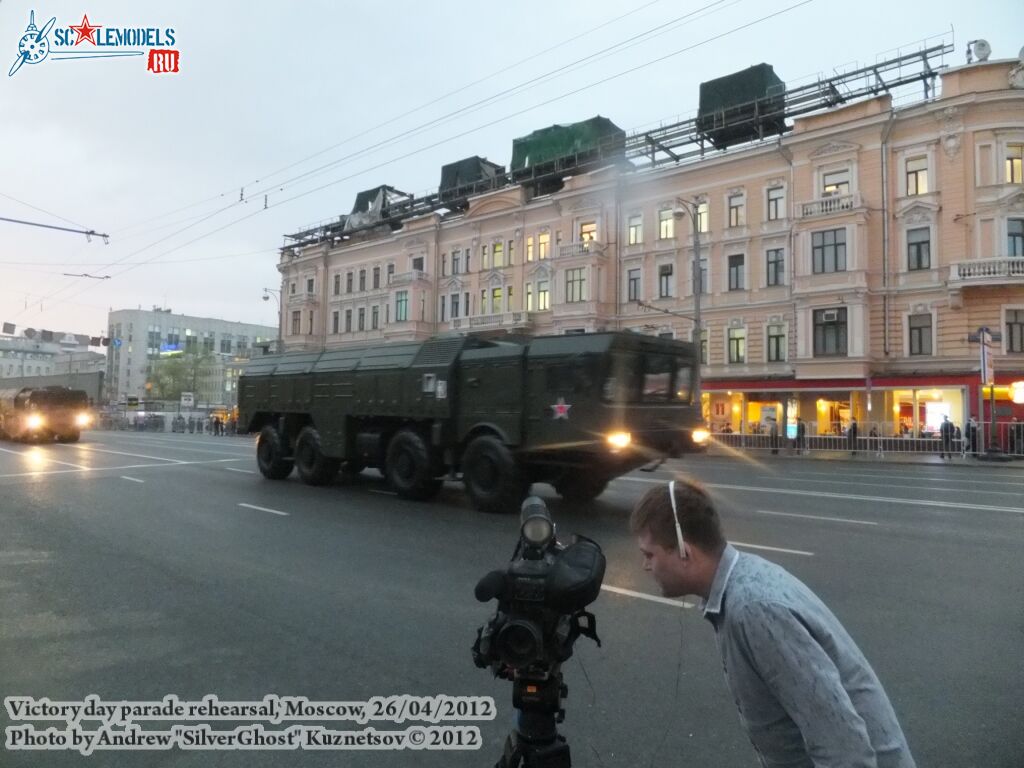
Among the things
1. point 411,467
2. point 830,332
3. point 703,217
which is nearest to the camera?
point 411,467

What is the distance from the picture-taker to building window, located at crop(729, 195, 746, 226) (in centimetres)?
3388

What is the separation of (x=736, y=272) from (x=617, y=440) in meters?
27.7

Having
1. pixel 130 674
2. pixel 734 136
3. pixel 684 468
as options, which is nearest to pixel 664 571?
pixel 130 674

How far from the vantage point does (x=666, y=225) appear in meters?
36.3

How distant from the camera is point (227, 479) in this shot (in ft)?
49.5

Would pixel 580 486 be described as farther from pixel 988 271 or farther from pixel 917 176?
pixel 917 176

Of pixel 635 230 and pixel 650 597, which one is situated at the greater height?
pixel 635 230

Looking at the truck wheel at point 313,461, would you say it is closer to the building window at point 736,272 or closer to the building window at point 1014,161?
the building window at point 736,272

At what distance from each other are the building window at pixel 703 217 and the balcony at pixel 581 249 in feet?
18.8

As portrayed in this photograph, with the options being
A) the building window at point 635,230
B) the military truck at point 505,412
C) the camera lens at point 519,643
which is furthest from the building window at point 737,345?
the camera lens at point 519,643

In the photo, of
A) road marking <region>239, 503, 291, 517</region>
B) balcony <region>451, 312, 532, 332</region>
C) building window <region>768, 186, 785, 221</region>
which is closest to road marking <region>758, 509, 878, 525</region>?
road marking <region>239, 503, 291, 517</region>

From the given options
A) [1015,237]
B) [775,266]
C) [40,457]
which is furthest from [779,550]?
[775,266]

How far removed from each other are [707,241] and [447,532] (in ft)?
98.8

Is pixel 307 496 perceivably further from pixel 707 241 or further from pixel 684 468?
pixel 707 241
